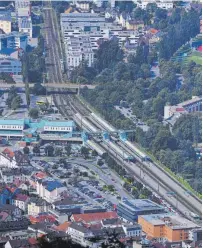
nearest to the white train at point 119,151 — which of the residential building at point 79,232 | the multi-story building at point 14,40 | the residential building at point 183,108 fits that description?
the residential building at point 183,108

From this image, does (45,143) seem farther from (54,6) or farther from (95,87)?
(54,6)

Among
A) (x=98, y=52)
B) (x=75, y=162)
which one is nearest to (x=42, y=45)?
(x=98, y=52)

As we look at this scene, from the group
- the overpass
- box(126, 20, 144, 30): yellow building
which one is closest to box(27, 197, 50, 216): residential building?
the overpass

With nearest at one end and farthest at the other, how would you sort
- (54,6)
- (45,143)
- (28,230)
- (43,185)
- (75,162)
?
(28,230)
(43,185)
(75,162)
(45,143)
(54,6)

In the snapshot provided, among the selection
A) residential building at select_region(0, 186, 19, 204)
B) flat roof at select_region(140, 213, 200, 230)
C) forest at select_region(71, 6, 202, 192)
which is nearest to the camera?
flat roof at select_region(140, 213, 200, 230)

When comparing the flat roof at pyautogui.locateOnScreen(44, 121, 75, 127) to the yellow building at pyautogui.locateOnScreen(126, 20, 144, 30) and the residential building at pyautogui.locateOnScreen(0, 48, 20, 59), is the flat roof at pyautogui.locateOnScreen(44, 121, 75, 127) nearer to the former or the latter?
the residential building at pyautogui.locateOnScreen(0, 48, 20, 59)

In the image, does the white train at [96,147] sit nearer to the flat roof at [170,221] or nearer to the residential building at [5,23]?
the flat roof at [170,221]
